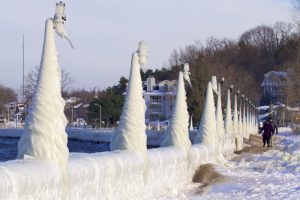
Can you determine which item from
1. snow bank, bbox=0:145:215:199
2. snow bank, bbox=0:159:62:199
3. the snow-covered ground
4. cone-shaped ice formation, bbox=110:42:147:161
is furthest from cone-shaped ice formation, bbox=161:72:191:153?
snow bank, bbox=0:159:62:199

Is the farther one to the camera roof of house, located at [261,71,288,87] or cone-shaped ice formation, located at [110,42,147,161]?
roof of house, located at [261,71,288,87]

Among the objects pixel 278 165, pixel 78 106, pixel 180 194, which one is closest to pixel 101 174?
pixel 180 194

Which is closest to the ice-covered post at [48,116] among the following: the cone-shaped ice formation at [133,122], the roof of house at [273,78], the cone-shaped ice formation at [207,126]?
the cone-shaped ice formation at [133,122]

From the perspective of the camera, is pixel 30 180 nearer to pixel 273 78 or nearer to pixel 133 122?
pixel 133 122

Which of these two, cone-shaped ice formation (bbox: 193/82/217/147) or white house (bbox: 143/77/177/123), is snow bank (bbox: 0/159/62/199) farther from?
white house (bbox: 143/77/177/123)

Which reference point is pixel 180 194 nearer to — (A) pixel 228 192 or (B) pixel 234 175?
(A) pixel 228 192

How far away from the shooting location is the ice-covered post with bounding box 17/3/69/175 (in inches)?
362

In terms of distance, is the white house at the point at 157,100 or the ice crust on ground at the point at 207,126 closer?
the ice crust on ground at the point at 207,126

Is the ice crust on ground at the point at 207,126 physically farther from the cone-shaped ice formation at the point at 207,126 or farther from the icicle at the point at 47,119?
the icicle at the point at 47,119

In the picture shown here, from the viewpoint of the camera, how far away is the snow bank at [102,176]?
7708 mm

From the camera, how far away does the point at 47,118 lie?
373 inches

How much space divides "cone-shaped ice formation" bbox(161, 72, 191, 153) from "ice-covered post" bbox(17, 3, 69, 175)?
29.8 ft

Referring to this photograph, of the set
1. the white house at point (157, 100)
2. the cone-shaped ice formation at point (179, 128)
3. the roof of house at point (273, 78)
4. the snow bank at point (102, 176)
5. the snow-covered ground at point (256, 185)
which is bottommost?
the snow-covered ground at point (256, 185)

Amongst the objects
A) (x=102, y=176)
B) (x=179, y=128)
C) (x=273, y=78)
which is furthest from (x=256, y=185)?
(x=273, y=78)
